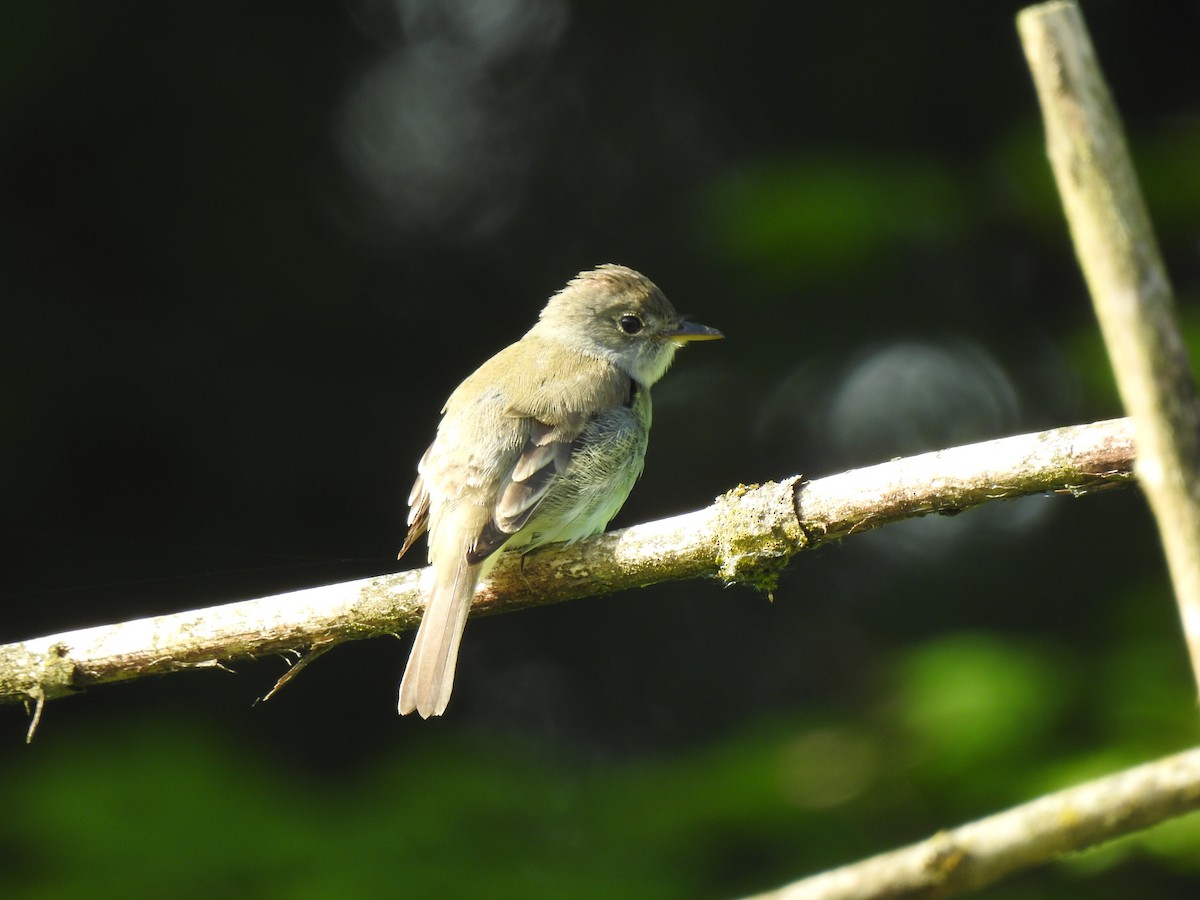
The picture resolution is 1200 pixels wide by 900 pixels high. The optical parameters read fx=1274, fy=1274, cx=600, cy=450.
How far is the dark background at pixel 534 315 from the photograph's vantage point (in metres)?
5.59

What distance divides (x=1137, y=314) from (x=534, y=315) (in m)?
6.09

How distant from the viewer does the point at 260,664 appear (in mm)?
6434

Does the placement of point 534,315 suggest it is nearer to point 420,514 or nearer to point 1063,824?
point 420,514

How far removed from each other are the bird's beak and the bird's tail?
81.6 inches

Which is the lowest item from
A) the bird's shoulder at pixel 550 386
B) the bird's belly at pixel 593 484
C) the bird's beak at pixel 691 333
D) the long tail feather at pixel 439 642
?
the long tail feather at pixel 439 642

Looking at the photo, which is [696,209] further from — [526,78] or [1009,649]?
[1009,649]

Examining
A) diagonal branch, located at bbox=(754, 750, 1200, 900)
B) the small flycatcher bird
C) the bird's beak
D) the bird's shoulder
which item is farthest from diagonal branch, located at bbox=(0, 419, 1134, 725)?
the bird's beak

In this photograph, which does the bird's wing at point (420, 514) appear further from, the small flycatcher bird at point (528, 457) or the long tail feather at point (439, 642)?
the long tail feather at point (439, 642)

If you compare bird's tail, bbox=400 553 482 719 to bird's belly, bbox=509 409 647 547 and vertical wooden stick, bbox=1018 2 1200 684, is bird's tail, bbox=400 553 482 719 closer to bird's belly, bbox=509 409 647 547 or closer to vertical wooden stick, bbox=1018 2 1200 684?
bird's belly, bbox=509 409 647 547

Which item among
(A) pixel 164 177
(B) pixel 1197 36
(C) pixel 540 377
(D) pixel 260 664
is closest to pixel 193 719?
(D) pixel 260 664

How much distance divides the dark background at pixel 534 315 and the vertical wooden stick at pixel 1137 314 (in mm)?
3474

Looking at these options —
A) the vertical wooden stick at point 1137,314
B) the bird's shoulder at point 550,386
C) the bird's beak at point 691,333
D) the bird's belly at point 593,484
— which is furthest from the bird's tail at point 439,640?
the vertical wooden stick at point 1137,314

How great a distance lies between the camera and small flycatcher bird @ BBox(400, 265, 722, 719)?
3598mm

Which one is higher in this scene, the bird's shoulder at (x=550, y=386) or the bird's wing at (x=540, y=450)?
the bird's shoulder at (x=550, y=386)
